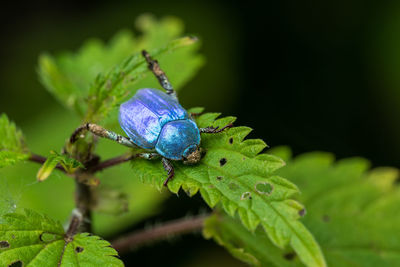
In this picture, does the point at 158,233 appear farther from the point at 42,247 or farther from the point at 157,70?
the point at 157,70

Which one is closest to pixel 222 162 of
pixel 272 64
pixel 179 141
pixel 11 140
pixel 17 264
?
pixel 179 141

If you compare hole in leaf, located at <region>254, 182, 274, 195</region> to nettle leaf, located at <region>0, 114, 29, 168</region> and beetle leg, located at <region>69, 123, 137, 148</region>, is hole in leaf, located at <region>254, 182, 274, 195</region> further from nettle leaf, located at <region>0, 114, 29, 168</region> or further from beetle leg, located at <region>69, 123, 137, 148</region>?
nettle leaf, located at <region>0, 114, 29, 168</region>

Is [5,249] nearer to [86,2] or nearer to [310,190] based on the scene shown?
[310,190]

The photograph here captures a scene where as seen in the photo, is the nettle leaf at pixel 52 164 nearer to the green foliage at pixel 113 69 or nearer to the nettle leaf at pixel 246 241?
the green foliage at pixel 113 69

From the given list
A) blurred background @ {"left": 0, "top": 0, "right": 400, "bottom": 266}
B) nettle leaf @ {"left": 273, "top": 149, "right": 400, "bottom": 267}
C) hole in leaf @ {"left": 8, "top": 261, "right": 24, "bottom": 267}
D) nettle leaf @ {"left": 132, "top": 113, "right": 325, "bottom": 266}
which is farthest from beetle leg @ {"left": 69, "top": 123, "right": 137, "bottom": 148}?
blurred background @ {"left": 0, "top": 0, "right": 400, "bottom": 266}

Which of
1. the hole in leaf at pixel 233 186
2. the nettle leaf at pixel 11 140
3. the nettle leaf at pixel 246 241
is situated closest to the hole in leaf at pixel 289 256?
the nettle leaf at pixel 246 241

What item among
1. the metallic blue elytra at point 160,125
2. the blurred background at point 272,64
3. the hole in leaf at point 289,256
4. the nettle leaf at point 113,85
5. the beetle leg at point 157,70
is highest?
the blurred background at point 272,64
